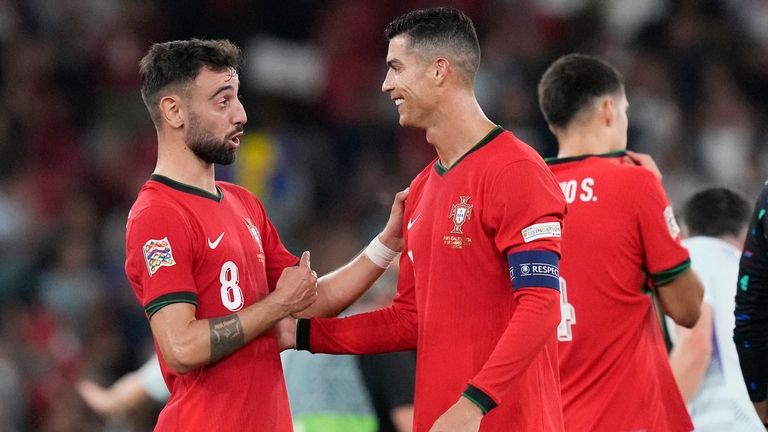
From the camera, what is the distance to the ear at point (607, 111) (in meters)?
5.75

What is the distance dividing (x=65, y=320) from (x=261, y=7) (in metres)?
4.12

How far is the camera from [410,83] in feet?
15.7

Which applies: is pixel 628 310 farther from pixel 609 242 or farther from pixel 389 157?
pixel 389 157

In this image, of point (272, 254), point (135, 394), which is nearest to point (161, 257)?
point (272, 254)

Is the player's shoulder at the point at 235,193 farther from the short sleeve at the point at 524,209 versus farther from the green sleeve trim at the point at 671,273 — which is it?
the green sleeve trim at the point at 671,273

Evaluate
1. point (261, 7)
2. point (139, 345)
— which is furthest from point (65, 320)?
point (261, 7)

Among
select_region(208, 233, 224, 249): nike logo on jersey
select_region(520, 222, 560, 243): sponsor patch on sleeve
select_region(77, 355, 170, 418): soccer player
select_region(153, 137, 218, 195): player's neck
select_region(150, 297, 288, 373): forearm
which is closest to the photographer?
select_region(520, 222, 560, 243): sponsor patch on sleeve

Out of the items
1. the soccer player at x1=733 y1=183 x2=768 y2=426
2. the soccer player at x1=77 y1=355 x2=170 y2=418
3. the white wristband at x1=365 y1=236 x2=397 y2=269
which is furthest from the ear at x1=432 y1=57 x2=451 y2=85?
the soccer player at x1=77 y1=355 x2=170 y2=418

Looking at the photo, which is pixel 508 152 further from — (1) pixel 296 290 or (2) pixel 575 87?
(2) pixel 575 87

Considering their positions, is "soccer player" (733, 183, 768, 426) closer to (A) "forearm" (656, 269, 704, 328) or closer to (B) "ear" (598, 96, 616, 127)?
(A) "forearm" (656, 269, 704, 328)

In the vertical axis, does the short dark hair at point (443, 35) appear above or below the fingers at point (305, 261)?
above

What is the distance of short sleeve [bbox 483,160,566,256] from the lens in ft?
14.3

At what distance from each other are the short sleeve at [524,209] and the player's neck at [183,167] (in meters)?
1.16

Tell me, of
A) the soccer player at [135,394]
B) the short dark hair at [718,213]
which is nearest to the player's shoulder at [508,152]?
the short dark hair at [718,213]
